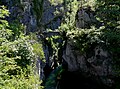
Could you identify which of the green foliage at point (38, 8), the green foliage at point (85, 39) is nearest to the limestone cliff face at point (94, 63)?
the green foliage at point (85, 39)

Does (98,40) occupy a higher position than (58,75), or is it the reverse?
(98,40)

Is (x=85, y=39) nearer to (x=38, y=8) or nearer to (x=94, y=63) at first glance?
(x=94, y=63)

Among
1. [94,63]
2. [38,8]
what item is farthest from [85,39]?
[38,8]

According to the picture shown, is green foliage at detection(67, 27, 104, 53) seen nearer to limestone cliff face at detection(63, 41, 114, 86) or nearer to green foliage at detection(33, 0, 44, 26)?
limestone cliff face at detection(63, 41, 114, 86)

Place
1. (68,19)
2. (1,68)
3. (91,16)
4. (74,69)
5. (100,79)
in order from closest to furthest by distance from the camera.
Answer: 1. (1,68)
2. (100,79)
3. (74,69)
4. (91,16)
5. (68,19)

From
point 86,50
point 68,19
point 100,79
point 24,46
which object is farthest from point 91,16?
point 68,19

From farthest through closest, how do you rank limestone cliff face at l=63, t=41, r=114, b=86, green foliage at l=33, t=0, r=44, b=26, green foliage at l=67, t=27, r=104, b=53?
green foliage at l=33, t=0, r=44, b=26 < green foliage at l=67, t=27, r=104, b=53 < limestone cliff face at l=63, t=41, r=114, b=86

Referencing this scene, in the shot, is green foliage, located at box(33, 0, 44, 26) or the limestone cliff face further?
green foliage, located at box(33, 0, 44, 26)

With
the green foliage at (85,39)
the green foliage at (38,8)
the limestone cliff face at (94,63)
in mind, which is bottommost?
the limestone cliff face at (94,63)

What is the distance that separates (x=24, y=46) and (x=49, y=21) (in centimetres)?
3583

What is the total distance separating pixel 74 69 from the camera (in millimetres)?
28766

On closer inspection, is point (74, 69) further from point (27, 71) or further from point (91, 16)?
point (27, 71)

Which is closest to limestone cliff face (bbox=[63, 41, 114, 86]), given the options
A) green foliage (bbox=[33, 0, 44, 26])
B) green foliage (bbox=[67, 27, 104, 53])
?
green foliage (bbox=[67, 27, 104, 53])

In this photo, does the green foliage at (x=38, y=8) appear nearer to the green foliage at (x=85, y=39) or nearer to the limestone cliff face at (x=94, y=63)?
the limestone cliff face at (x=94, y=63)
